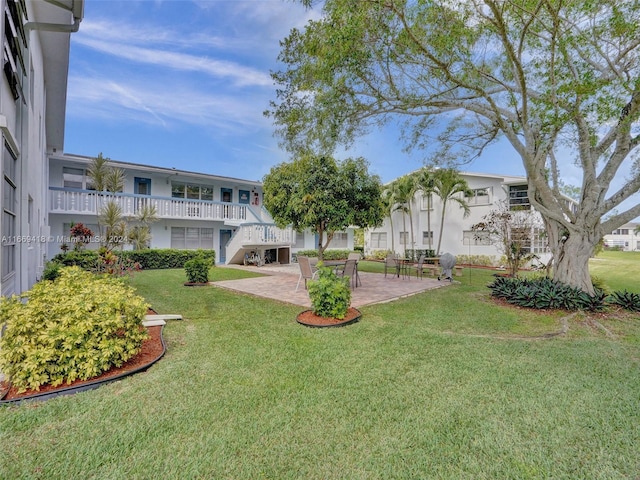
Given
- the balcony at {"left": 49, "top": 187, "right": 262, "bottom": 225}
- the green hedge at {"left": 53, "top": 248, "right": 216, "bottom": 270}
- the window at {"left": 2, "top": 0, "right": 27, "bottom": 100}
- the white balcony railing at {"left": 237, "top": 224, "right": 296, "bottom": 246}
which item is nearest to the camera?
the window at {"left": 2, "top": 0, "right": 27, "bottom": 100}

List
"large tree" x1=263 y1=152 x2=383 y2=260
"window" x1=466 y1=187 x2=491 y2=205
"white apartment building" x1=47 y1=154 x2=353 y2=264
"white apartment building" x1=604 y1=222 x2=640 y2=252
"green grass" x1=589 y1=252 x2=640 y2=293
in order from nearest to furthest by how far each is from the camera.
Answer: "large tree" x1=263 y1=152 x2=383 y2=260
"green grass" x1=589 y1=252 x2=640 y2=293
"white apartment building" x1=47 y1=154 x2=353 y2=264
"window" x1=466 y1=187 x2=491 y2=205
"white apartment building" x1=604 y1=222 x2=640 y2=252

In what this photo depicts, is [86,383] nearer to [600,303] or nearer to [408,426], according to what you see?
[408,426]

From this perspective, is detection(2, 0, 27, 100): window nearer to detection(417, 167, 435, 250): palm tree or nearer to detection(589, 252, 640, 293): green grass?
detection(589, 252, 640, 293): green grass

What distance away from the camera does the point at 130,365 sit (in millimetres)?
3818

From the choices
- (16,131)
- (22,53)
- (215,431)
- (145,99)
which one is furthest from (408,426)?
(145,99)

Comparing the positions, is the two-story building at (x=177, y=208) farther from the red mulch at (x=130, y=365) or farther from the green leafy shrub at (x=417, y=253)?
the red mulch at (x=130, y=365)

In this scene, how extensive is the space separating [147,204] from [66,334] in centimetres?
1418

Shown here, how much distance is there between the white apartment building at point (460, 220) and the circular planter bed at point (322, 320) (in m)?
13.8

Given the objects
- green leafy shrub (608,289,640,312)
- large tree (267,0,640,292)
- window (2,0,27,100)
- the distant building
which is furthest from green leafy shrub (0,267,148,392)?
the distant building

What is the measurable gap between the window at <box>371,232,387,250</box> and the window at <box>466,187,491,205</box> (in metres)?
7.43

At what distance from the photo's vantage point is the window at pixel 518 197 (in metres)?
18.6

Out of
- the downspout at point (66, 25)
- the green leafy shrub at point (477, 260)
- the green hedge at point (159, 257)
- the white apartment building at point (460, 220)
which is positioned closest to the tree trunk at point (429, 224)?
the white apartment building at point (460, 220)

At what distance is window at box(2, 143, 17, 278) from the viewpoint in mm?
4273

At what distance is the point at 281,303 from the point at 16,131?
5.97 metres
